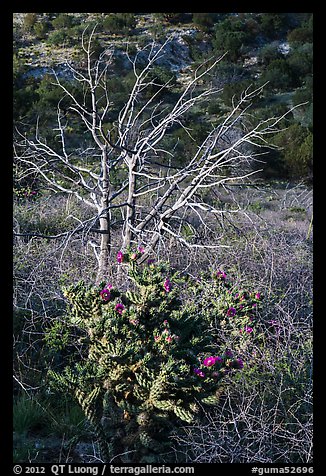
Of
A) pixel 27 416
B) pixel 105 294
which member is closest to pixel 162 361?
pixel 105 294

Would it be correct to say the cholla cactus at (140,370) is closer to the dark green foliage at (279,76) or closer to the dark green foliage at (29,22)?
the dark green foliage at (279,76)

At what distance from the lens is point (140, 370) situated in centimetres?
337

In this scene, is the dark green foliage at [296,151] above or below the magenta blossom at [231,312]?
below

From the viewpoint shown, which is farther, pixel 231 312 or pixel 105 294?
pixel 231 312

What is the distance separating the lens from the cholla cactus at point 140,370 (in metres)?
3.26

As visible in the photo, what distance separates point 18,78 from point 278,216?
1364cm

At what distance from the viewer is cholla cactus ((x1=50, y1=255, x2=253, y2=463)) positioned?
3.26 meters

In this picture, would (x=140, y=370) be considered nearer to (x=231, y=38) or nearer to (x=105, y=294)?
(x=105, y=294)

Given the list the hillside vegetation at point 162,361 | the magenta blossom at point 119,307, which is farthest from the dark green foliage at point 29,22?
the magenta blossom at point 119,307

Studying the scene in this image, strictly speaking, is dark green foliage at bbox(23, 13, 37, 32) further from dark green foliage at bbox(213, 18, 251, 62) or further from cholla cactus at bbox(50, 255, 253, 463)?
cholla cactus at bbox(50, 255, 253, 463)

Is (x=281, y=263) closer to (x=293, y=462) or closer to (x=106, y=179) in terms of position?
(x=106, y=179)

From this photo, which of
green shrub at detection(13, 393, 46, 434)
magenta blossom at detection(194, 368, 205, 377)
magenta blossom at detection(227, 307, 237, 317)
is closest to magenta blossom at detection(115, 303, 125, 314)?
magenta blossom at detection(194, 368, 205, 377)

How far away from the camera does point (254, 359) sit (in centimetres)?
407

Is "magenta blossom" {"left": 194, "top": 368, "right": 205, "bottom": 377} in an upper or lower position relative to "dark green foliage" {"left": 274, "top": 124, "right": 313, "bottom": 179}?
upper
